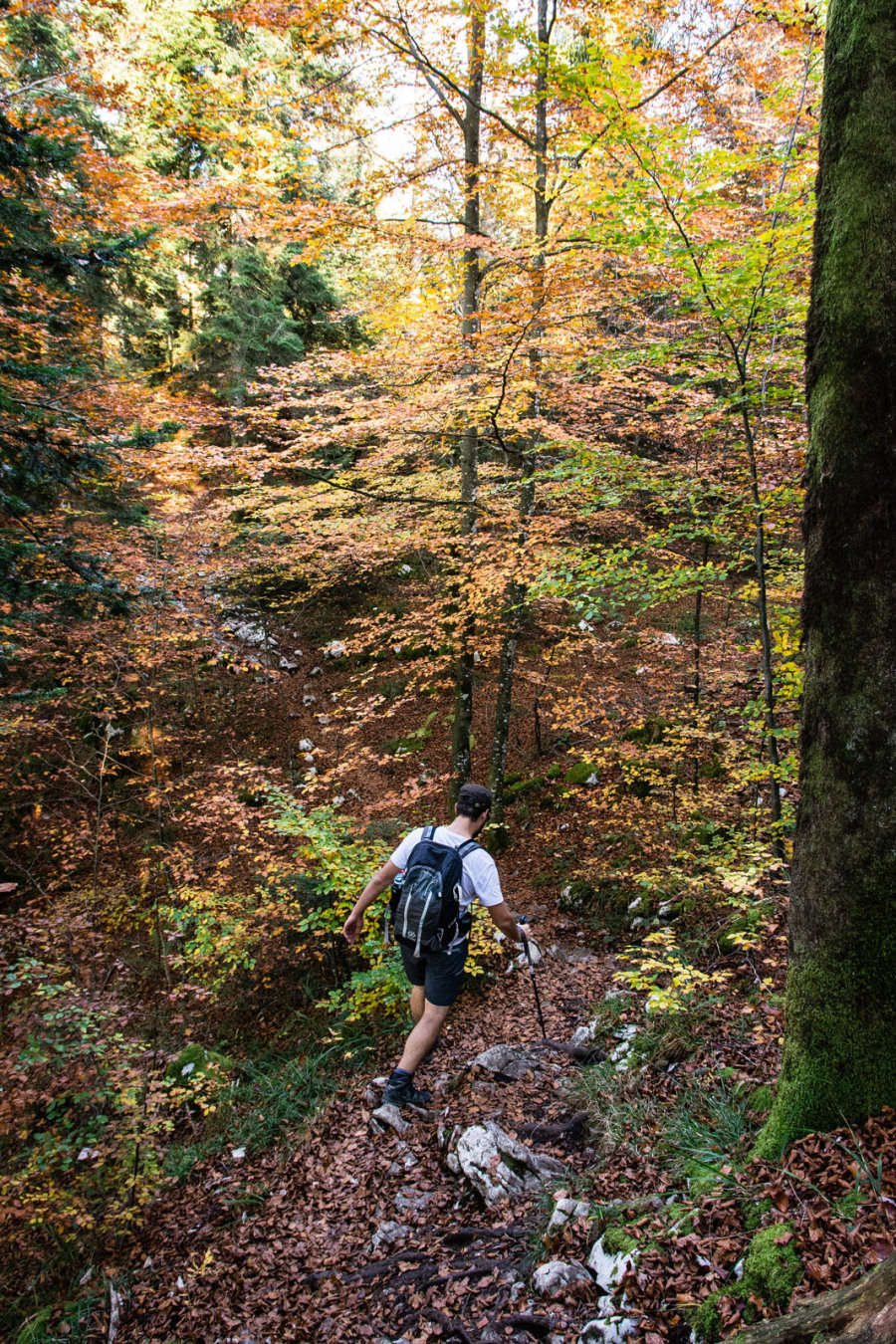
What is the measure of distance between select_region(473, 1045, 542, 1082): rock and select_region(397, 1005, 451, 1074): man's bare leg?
31.2 inches

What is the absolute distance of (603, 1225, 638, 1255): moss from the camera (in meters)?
2.26

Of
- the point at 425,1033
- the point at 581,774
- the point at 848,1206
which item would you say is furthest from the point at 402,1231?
the point at 581,774

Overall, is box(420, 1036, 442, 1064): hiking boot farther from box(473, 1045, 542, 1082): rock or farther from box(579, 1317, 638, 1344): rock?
box(579, 1317, 638, 1344): rock

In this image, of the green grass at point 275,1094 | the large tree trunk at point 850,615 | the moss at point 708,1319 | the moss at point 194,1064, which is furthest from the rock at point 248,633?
the moss at point 708,1319

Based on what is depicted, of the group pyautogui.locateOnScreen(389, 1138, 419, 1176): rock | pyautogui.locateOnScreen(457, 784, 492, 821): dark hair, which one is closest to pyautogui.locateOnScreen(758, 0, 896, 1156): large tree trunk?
pyautogui.locateOnScreen(457, 784, 492, 821): dark hair

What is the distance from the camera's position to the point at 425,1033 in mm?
3641

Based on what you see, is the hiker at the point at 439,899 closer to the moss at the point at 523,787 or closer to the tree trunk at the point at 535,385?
the tree trunk at the point at 535,385

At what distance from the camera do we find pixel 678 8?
6949mm

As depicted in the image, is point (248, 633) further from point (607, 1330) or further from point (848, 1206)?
point (848, 1206)

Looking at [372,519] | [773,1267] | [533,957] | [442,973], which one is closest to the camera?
[773,1267]

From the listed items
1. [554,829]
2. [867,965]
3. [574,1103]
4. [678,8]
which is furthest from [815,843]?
[678,8]

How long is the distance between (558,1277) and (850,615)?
274 centimetres

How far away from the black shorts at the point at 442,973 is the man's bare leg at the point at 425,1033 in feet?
0.18

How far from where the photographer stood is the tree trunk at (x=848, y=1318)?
1303 millimetres
